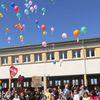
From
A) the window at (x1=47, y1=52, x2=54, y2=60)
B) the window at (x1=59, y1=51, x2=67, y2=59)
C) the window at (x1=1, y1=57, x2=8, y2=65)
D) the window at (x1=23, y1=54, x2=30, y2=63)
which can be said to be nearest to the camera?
the window at (x1=59, y1=51, x2=67, y2=59)

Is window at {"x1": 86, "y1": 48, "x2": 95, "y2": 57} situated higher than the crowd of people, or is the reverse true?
window at {"x1": 86, "y1": 48, "x2": 95, "y2": 57}

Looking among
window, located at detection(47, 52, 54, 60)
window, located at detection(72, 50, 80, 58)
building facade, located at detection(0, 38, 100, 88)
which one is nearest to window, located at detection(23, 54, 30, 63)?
building facade, located at detection(0, 38, 100, 88)

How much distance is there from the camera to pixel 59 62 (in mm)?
49094

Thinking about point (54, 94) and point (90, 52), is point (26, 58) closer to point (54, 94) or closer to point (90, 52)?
point (90, 52)

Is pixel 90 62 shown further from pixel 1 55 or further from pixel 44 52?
pixel 1 55

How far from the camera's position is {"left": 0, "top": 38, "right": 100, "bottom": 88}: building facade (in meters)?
47.2

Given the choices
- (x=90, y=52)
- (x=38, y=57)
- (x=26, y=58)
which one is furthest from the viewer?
(x=26, y=58)

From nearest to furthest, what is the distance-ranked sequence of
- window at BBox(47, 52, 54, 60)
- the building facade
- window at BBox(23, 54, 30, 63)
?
the building facade → window at BBox(47, 52, 54, 60) → window at BBox(23, 54, 30, 63)

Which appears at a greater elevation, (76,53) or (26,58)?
(76,53)

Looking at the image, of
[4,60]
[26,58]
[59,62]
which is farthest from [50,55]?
[4,60]

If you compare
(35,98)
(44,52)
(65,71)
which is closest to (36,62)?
(44,52)

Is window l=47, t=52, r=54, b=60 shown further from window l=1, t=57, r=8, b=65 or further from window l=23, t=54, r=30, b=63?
window l=1, t=57, r=8, b=65

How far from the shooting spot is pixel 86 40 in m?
47.5

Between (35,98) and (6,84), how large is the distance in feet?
101
